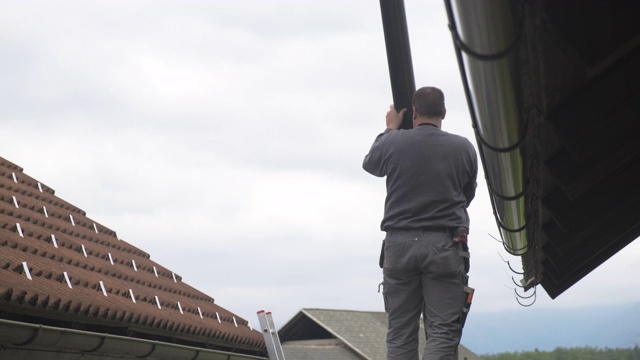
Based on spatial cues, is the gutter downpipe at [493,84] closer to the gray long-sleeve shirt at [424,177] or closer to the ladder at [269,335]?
the gray long-sleeve shirt at [424,177]

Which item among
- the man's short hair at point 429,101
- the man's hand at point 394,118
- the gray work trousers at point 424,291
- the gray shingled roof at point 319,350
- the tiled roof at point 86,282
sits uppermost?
the gray shingled roof at point 319,350

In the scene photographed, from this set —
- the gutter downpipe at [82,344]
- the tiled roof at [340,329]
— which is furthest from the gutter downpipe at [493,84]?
the tiled roof at [340,329]

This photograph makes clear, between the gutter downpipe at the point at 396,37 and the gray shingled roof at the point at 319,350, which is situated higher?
the gray shingled roof at the point at 319,350

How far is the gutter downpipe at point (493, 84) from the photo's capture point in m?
3.86

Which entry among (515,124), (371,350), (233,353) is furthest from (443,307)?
(371,350)

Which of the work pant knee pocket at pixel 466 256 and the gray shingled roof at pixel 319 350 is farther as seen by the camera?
the gray shingled roof at pixel 319 350

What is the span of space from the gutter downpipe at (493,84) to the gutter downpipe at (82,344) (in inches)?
169

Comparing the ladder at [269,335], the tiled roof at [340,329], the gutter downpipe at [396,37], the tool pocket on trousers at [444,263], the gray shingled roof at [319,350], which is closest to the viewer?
the gutter downpipe at [396,37]

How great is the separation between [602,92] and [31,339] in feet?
17.8

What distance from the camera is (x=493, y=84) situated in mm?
4520

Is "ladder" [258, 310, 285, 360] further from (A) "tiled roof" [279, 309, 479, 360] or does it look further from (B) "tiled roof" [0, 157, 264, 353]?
(A) "tiled roof" [279, 309, 479, 360]

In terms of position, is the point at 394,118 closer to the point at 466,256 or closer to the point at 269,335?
the point at 466,256

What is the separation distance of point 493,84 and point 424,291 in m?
1.17

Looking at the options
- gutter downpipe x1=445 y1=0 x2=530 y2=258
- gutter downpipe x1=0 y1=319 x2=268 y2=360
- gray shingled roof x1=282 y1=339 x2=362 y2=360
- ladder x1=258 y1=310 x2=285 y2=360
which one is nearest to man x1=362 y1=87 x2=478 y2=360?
gutter downpipe x1=445 y1=0 x2=530 y2=258
